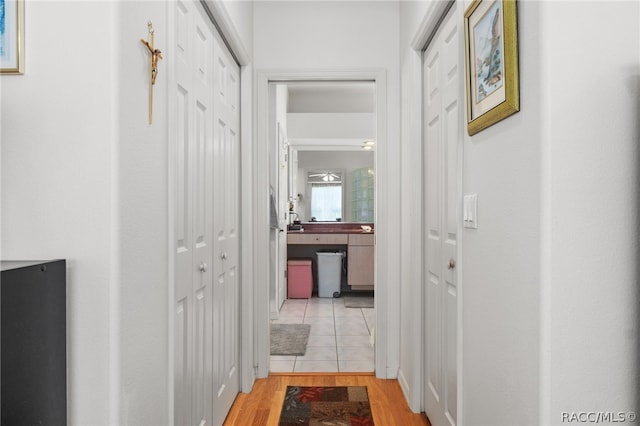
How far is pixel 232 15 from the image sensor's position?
2.17 m

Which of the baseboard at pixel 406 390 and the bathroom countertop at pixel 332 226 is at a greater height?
the bathroom countertop at pixel 332 226

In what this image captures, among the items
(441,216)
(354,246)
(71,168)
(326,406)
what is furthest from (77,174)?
(354,246)

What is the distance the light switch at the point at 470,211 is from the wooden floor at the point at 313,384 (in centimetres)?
133

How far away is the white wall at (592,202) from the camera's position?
0.96 metres

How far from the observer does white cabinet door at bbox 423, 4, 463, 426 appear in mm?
1816

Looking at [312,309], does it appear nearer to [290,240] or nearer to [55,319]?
[290,240]

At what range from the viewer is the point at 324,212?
6246 mm

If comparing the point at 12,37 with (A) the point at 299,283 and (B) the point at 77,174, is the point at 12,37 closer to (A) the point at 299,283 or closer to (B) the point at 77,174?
(B) the point at 77,174

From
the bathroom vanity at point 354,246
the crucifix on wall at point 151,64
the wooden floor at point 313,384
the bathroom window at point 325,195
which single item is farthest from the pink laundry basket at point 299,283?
the crucifix on wall at point 151,64

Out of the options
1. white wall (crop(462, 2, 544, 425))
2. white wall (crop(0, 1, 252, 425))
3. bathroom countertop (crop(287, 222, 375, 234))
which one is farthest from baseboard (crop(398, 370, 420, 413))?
bathroom countertop (crop(287, 222, 375, 234))

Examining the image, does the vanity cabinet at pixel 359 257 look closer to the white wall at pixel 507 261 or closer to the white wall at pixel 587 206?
the white wall at pixel 507 261

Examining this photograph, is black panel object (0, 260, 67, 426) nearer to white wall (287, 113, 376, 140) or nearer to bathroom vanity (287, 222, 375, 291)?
bathroom vanity (287, 222, 375, 291)

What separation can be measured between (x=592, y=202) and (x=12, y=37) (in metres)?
1.40

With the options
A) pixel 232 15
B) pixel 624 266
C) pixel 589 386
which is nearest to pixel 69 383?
pixel 589 386
